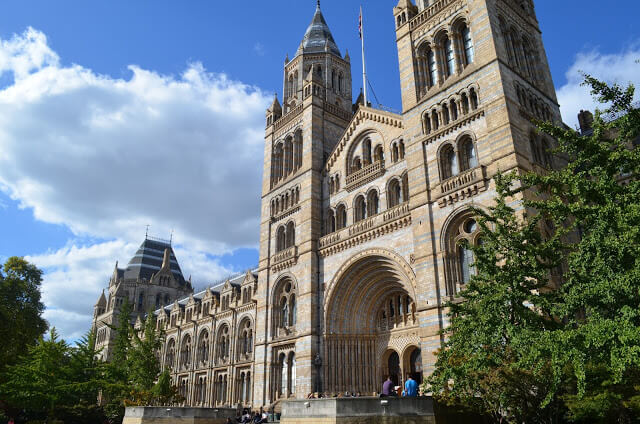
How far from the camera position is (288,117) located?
134 feet

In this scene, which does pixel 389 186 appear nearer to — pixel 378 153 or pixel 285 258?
pixel 378 153

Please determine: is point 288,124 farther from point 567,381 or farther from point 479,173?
point 567,381

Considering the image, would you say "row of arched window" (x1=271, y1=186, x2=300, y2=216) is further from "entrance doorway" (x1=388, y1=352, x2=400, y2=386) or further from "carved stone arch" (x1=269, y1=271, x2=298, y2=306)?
"entrance doorway" (x1=388, y1=352, x2=400, y2=386)

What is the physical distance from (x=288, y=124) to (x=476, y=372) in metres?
29.1

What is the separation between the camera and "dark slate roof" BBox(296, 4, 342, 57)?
4378 cm

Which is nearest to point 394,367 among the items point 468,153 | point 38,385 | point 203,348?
point 468,153

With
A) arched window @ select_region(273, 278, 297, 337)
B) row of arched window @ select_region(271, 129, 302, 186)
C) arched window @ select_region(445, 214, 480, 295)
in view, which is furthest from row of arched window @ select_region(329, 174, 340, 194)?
arched window @ select_region(445, 214, 480, 295)

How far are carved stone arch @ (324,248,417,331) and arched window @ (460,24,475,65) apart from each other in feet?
39.4

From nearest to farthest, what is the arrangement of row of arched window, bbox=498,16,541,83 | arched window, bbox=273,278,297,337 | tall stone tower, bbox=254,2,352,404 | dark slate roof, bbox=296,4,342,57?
1. row of arched window, bbox=498,16,541,83
2. tall stone tower, bbox=254,2,352,404
3. arched window, bbox=273,278,297,337
4. dark slate roof, bbox=296,4,342,57

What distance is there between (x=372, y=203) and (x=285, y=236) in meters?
8.39

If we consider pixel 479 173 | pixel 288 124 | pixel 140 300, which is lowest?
pixel 479 173

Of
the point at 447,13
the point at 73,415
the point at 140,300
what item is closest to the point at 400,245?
the point at 447,13

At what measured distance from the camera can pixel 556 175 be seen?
15461 millimetres

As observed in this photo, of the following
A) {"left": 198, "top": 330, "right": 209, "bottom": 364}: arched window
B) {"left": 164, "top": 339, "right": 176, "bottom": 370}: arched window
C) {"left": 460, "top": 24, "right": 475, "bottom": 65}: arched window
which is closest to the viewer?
{"left": 460, "top": 24, "right": 475, "bottom": 65}: arched window
